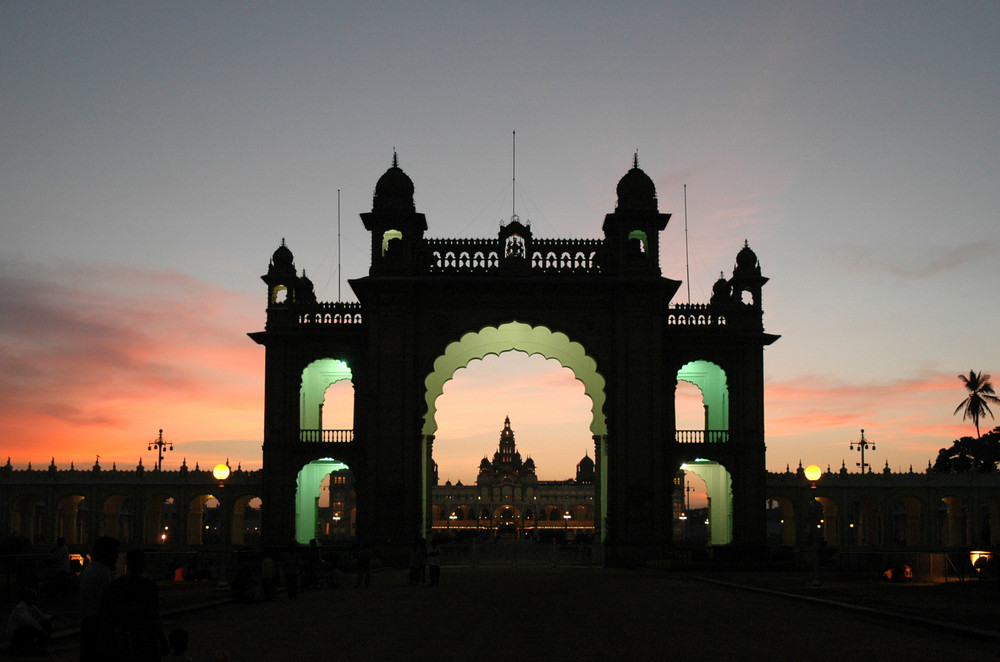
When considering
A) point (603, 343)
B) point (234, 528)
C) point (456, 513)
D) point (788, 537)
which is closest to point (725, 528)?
point (603, 343)

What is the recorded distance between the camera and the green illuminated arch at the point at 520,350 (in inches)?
1897

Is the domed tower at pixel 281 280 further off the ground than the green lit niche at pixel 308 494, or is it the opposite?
the domed tower at pixel 281 280

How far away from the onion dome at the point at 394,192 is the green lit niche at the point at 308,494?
37.3 ft

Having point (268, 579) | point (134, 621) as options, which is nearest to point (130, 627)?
point (134, 621)

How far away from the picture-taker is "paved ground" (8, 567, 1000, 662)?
15922 millimetres

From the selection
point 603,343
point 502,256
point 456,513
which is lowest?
point 456,513

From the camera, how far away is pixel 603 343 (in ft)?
153

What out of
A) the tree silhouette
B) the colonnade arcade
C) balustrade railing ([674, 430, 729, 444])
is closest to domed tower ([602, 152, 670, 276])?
balustrade railing ([674, 430, 729, 444])

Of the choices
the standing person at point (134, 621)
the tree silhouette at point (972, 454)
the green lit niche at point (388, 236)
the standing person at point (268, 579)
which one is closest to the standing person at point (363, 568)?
the standing person at point (268, 579)

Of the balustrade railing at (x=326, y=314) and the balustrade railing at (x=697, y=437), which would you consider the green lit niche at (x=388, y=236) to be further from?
the balustrade railing at (x=697, y=437)

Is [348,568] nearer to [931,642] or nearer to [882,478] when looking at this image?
[931,642]

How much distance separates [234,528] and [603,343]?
1220 inches

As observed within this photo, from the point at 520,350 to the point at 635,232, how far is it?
7.86m

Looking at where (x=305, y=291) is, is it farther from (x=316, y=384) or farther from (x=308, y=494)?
(x=308, y=494)
